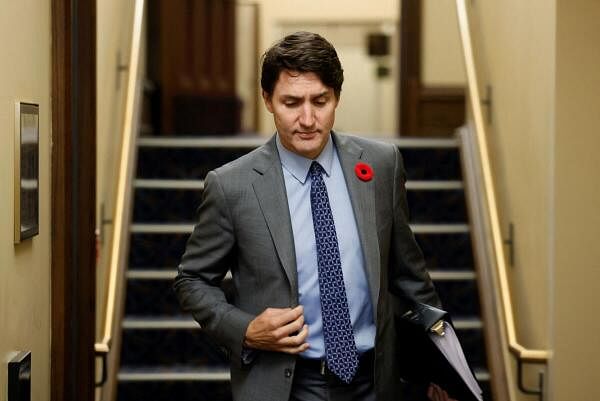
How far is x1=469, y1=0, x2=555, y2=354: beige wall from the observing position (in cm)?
425

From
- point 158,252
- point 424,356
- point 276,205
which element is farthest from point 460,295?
point 276,205

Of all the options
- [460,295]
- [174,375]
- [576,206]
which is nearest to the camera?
[576,206]

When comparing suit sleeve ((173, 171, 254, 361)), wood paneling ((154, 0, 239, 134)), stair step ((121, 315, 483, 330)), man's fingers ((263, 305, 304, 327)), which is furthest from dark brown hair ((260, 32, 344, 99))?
wood paneling ((154, 0, 239, 134))

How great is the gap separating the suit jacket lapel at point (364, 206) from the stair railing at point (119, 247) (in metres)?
1.96

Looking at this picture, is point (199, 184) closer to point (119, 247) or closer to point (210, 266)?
point (119, 247)

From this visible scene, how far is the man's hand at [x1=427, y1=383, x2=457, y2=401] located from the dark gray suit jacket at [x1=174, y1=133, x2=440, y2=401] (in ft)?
0.42

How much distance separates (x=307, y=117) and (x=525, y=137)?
2.44m

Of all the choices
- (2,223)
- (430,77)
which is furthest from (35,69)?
(430,77)

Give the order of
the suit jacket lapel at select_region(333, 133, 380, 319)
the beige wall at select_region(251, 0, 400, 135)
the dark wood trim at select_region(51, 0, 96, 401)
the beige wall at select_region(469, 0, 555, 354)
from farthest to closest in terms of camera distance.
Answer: the beige wall at select_region(251, 0, 400, 135)
the beige wall at select_region(469, 0, 555, 354)
the dark wood trim at select_region(51, 0, 96, 401)
the suit jacket lapel at select_region(333, 133, 380, 319)

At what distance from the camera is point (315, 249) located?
255 centimetres

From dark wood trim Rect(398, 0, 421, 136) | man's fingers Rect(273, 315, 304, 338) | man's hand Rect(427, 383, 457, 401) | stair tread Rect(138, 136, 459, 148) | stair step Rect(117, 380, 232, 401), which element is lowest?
stair step Rect(117, 380, 232, 401)

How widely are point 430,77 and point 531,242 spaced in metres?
3.57

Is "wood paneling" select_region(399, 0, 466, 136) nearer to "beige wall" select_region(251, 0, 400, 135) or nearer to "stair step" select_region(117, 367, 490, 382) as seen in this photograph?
"stair step" select_region(117, 367, 490, 382)

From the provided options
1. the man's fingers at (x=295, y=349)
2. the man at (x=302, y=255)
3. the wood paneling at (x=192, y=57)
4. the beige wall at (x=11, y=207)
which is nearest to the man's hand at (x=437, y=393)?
the man at (x=302, y=255)
